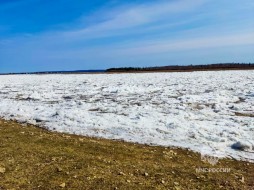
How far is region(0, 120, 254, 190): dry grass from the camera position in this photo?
6375 millimetres

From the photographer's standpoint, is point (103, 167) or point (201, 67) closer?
point (103, 167)

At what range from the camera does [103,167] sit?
7.14 m

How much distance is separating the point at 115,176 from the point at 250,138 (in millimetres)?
4790

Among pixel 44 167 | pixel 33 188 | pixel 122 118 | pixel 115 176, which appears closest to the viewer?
pixel 33 188

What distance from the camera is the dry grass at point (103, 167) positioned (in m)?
6.38

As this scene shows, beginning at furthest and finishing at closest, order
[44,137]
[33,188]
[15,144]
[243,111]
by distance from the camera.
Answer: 1. [243,111]
2. [44,137]
3. [15,144]
4. [33,188]

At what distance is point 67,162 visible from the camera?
24.3 feet

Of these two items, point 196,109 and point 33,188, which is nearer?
point 33,188

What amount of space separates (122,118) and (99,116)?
3.30ft

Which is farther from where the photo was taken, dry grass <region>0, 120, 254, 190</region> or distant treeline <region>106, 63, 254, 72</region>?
distant treeline <region>106, 63, 254, 72</region>

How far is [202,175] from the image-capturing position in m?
6.87

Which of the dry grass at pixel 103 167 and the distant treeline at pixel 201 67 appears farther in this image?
the distant treeline at pixel 201 67

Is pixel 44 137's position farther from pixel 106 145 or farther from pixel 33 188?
pixel 33 188

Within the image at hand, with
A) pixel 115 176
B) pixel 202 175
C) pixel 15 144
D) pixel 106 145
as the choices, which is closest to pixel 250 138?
pixel 202 175
